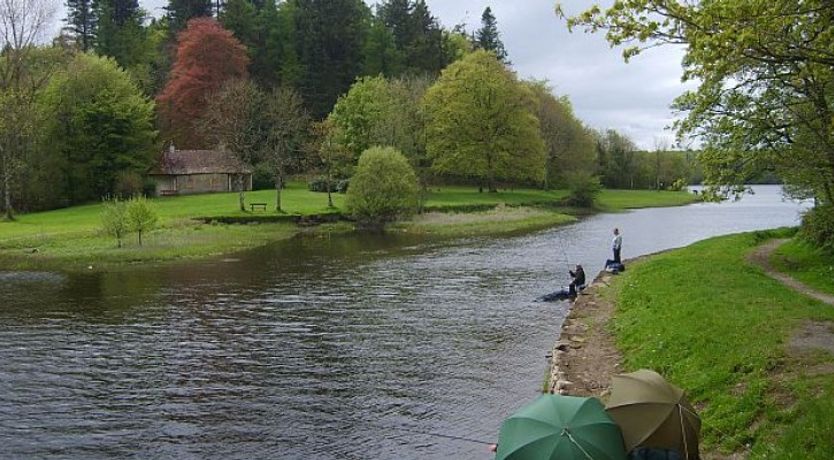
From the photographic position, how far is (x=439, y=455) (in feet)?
44.1

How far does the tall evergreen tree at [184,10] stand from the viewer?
105m

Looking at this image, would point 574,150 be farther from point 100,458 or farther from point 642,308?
point 100,458

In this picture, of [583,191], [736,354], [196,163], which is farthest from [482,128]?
[736,354]

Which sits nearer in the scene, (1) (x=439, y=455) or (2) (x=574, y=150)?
(1) (x=439, y=455)

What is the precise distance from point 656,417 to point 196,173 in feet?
249

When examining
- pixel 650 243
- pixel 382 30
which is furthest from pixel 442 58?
pixel 650 243

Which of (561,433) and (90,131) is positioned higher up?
(90,131)

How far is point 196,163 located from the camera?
8075 centimetres

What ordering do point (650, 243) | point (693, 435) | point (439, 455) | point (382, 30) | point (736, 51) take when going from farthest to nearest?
1. point (382, 30)
2. point (650, 243)
3. point (439, 455)
4. point (736, 51)
5. point (693, 435)

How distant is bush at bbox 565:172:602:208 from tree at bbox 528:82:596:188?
998 cm

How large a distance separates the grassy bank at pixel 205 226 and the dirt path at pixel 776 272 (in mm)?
25977

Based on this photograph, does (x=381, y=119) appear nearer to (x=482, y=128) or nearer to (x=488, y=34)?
(x=482, y=128)

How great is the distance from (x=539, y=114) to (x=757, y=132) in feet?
265

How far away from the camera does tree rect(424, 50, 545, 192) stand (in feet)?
284
